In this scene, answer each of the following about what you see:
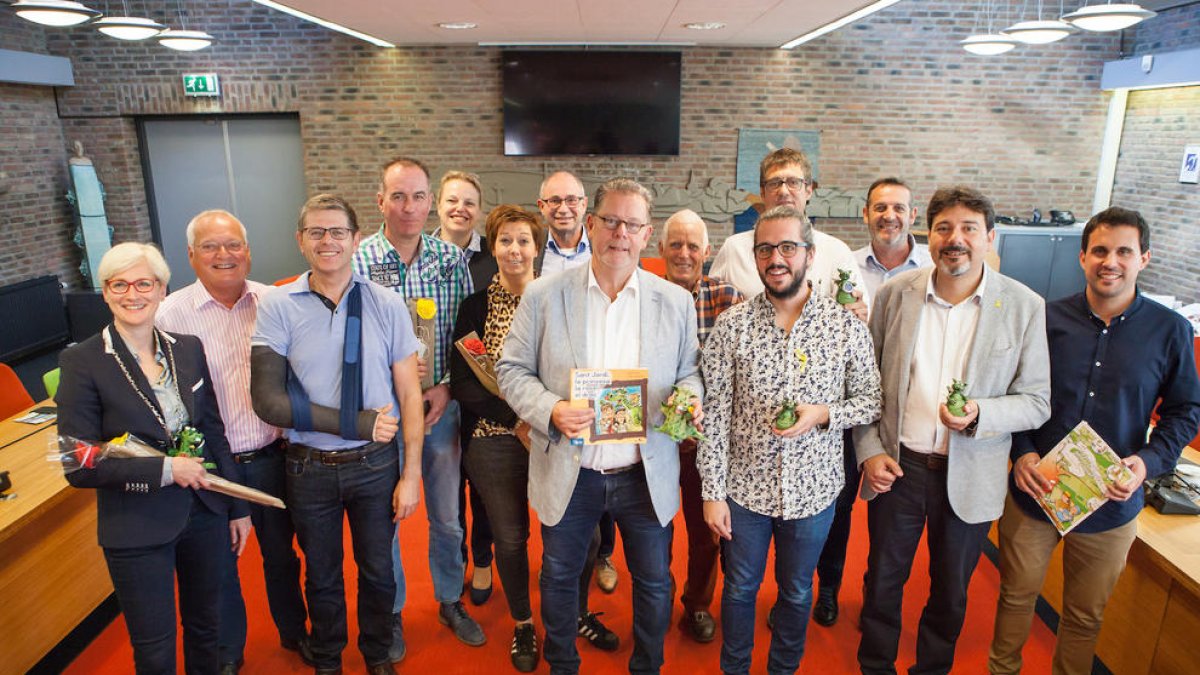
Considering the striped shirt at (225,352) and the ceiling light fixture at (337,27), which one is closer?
the striped shirt at (225,352)

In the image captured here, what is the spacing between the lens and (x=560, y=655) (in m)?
2.53

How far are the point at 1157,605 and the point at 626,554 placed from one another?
6.60ft

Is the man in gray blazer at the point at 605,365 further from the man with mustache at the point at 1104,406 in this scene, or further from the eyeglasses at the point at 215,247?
the man with mustache at the point at 1104,406

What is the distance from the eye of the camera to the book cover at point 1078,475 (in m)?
2.16

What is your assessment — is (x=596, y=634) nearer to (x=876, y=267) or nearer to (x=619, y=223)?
(x=619, y=223)

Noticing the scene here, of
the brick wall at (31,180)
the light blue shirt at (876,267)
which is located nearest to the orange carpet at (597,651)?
the light blue shirt at (876,267)

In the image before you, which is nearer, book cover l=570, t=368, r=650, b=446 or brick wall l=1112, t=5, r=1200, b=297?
book cover l=570, t=368, r=650, b=446

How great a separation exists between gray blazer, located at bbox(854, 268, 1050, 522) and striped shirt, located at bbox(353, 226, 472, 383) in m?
1.72

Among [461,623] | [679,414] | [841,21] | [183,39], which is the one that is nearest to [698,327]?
[679,414]

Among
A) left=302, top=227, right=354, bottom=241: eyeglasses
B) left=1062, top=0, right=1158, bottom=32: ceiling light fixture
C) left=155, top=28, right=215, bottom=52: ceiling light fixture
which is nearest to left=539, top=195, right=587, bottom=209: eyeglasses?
left=302, top=227, right=354, bottom=241: eyeglasses

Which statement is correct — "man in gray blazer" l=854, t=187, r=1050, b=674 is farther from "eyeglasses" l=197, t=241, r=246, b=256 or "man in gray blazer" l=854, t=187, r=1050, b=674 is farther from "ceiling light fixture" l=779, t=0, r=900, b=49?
"ceiling light fixture" l=779, t=0, r=900, b=49

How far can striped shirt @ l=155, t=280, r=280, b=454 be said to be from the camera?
2430 millimetres

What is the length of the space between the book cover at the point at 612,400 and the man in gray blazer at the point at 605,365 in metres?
0.04

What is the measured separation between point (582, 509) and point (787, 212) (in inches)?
47.7
